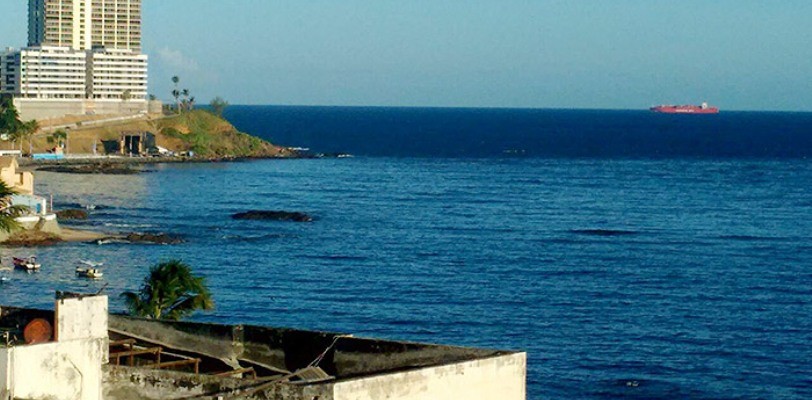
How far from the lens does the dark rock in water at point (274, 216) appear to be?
127125mm

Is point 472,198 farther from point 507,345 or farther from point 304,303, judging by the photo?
→ point 507,345

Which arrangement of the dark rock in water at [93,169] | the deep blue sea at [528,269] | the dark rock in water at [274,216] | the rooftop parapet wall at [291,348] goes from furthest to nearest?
the dark rock in water at [93,169] < the dark rock in water at [274,216] < the deep blue sea at [528,269] < the rooftop parapet wall at [291,348]

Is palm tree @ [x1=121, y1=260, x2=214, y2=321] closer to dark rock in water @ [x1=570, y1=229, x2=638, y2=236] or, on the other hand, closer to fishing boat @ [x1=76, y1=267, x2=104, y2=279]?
fishing boat @ [x1=76, y1=267, x2=104, y2=279]

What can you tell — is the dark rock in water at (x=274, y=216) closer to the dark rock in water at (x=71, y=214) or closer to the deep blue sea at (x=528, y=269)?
the deep blue sea at (x=528, y=269)

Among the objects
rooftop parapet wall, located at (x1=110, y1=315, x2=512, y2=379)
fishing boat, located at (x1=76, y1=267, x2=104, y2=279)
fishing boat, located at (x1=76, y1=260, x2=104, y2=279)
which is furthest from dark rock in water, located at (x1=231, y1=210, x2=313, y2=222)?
rooftop parapet wall, located at (x1=110, y1=315, x2=512, y2=379)

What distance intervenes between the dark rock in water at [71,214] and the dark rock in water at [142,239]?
1364cm

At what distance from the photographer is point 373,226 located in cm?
12156

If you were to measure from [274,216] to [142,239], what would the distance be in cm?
2267

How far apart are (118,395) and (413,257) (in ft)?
240

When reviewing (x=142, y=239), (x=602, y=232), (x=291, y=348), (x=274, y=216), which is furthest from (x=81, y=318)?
(x=274, y=216)

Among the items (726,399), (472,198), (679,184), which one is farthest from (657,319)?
(679,184)

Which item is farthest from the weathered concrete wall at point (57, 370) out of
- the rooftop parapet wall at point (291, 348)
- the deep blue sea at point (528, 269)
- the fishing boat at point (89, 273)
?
the fishing boat at point (89, 273)

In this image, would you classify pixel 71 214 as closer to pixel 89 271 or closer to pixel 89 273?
pixel 89 271

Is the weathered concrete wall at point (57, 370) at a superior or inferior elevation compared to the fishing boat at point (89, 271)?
superior
